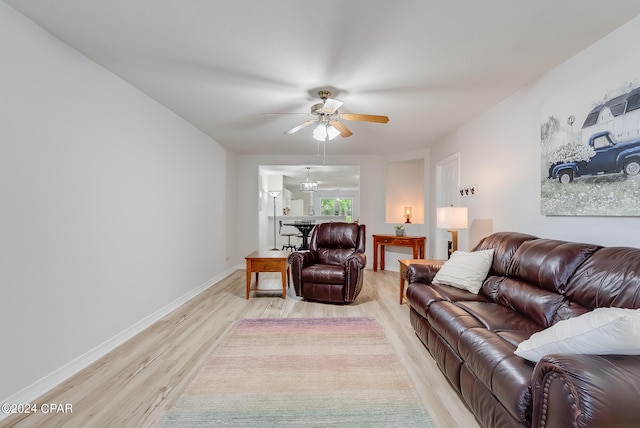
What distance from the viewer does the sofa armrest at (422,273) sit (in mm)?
2809

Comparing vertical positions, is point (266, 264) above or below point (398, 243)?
below

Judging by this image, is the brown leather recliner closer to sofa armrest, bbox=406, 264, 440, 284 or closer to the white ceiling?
sofa armrest, bbox=406, 264, 440, 284

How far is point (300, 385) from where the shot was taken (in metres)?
1.91

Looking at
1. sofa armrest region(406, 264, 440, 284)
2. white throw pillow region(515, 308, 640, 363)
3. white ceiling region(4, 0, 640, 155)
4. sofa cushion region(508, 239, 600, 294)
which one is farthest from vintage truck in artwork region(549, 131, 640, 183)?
sofa armrest region(406, 264, 440, 284)

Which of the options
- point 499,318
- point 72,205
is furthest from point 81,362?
point 499,318

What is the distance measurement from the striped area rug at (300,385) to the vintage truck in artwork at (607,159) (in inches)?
78.9

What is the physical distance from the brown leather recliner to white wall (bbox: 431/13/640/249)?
5.08 ft

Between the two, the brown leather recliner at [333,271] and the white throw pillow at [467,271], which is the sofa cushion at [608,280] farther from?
the brown leather recliner at [333,271]

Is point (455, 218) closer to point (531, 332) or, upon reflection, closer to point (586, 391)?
point (531, 332)

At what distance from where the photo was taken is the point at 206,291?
165 inches

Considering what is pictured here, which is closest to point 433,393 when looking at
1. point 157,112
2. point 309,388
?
point 309,388

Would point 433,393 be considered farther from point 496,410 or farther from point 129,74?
point 129,74

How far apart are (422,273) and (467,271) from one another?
1.38 ft

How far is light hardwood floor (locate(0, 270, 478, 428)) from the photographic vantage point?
5.35ft
